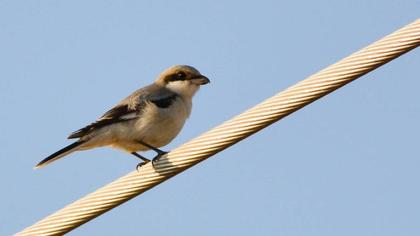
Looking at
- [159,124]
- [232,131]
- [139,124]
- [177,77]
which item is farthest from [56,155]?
[232,131]

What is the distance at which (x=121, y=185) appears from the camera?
15.8 feet

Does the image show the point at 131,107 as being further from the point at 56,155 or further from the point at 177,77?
the point at 177,77

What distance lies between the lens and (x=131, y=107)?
7496mm

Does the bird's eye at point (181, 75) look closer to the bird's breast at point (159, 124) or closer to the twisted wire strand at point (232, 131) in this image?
the bird's breast at point (159, 124)

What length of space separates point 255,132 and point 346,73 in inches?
25.0

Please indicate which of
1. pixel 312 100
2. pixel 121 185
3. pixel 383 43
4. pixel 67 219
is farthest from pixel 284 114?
pixel 67 219

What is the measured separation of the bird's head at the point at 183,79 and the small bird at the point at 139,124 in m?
0.43

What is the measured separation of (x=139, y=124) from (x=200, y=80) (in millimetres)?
1428

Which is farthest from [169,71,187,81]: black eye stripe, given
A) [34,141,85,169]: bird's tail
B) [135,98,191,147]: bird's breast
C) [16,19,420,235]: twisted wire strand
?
[16,19,420,235]: twisted wire strand

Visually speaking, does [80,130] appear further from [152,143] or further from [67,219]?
[67,219]

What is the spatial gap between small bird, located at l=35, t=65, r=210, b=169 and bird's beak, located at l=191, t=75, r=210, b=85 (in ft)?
2.09

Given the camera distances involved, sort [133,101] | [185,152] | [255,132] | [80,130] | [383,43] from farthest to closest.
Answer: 1. [133,101]
2. [80,130]
3. [185,152]
4. [255,132]
5. [383,43]

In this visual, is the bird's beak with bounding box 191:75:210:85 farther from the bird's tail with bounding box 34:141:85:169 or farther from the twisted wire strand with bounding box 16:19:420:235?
the twisted wire strand with bounding box 16:19:420:235

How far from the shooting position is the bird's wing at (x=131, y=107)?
23.8 ft
